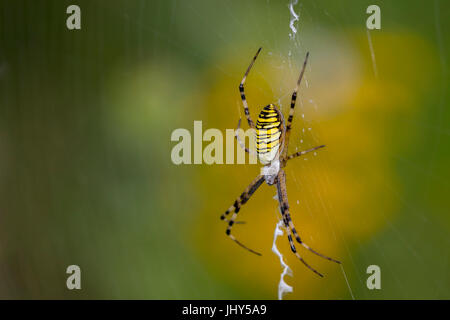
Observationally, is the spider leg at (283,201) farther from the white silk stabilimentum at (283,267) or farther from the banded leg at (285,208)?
the white silk stabilimentum at (283,267)

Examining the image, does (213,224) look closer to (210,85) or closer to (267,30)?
(210,85)

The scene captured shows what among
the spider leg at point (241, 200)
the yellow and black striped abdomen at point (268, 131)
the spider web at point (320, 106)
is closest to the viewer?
the yellow and black striped abdomen at point (268, 131)

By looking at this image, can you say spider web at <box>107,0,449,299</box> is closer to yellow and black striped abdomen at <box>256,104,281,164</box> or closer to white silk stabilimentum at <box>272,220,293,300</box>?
white silk stabilimentum at <box>272,220,293,300</box>

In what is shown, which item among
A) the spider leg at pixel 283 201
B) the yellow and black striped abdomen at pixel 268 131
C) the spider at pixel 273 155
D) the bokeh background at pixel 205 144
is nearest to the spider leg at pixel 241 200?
the spider at pixel 273 155

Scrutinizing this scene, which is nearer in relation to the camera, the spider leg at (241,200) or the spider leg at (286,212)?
the spider leg at (286,212)

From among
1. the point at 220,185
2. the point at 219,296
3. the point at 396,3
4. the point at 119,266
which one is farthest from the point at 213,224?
the point at 396,3

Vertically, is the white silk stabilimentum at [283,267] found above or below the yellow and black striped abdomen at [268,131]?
below
